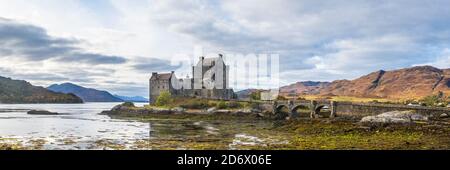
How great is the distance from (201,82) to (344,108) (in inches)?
1916

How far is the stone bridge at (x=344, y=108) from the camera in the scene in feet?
168

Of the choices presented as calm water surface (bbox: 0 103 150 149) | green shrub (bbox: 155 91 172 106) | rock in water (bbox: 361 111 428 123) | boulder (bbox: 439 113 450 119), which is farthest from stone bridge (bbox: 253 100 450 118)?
calm water surface (bbox: 0 103 150 149)

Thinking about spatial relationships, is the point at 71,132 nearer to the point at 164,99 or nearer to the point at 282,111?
the point at 282,111

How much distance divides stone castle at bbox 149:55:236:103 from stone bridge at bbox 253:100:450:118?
23913 millimetres

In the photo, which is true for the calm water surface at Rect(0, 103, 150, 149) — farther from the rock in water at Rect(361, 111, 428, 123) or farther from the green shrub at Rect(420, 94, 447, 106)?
the green shrub at Rect(420, 94, 447, 106)

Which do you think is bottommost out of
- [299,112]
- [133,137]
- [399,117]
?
[133,137]

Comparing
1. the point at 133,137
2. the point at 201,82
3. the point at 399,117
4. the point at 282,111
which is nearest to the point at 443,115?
the point at 399,117

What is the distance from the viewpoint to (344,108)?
214 ft

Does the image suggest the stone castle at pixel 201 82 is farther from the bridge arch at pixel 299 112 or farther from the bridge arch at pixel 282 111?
the bridge arch at pixel 299 112

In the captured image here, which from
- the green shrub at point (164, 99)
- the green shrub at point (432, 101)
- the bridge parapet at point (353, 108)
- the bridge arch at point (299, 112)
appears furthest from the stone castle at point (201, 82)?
the green shrub at point (432, 101)

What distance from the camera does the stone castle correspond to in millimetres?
103750
